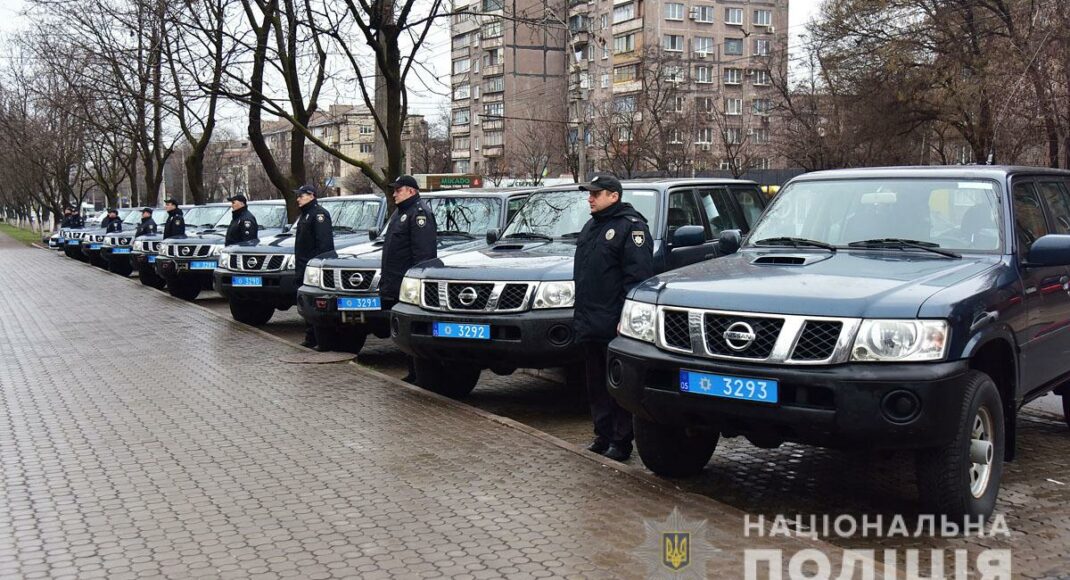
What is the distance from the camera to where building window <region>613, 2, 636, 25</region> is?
77875mm

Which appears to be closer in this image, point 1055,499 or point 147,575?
point 147,575

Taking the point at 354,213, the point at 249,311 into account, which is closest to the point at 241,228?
the point at 249,311

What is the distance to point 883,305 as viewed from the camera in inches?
198

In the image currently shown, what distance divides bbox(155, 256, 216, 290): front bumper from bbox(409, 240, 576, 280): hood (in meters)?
10.3

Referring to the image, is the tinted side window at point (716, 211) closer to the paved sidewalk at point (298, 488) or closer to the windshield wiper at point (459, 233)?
the windshield wiper at point (459, 233)

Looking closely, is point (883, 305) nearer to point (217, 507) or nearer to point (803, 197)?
point (803, 197)

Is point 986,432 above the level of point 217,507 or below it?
above

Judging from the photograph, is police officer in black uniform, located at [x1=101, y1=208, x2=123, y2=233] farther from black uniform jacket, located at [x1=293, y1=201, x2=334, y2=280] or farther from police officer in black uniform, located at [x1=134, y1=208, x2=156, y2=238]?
black uniform jacket, located at [x1=293, y1=201, x2=334, y2=280]

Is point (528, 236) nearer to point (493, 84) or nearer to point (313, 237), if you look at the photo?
point (313, 237)

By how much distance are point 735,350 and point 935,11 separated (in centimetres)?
2747

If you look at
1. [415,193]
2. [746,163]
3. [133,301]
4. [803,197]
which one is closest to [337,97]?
[133,301]

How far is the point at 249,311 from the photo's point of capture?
1505 cm

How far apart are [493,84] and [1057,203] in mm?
90258

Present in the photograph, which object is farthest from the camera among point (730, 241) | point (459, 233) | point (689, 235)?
point (459, 233)
